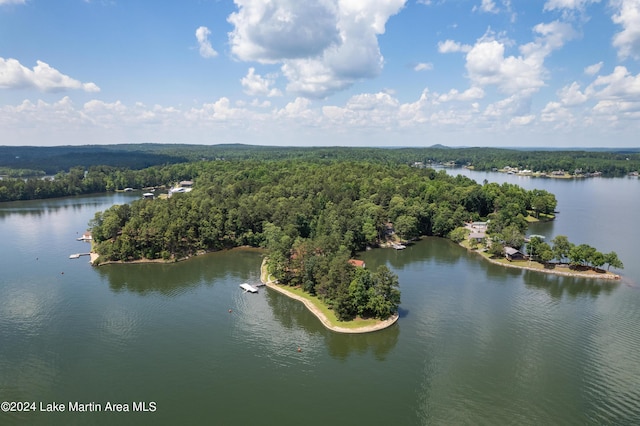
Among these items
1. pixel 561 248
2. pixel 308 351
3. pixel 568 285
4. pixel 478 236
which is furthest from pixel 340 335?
pixel 478 236

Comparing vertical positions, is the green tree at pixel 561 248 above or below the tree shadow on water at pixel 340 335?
above

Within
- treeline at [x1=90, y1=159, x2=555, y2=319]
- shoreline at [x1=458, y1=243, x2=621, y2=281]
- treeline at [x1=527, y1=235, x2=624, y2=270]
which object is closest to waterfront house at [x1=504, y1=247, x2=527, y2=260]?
treeline at [x1=527, y1=235, x2=624, y2=270]

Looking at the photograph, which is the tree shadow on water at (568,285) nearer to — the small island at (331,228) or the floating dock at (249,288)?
the small island at (331,228)

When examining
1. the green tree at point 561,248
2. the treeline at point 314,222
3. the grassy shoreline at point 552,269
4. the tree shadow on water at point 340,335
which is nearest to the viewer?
the tree shadow on water at point 340,335

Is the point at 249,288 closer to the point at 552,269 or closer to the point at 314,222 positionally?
the point at 314,222

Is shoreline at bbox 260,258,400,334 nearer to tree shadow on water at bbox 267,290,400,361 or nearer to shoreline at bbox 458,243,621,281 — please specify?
tree shadow on water at bbox 267,290,400,361

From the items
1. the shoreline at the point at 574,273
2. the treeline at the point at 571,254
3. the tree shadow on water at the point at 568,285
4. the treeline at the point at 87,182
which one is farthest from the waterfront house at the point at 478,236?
the treeline at the point at 87,182
